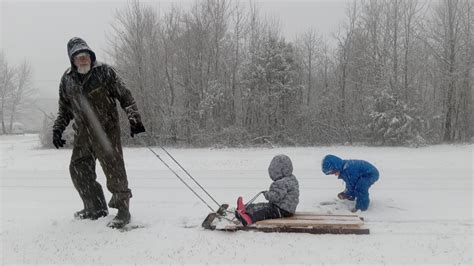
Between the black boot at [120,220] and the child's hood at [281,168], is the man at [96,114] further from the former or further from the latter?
the child's hood at [281,168]

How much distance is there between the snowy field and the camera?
461 centimetres

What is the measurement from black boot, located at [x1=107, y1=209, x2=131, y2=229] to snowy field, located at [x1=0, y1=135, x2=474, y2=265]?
11 centimetres

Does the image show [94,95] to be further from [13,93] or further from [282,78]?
[13,93]

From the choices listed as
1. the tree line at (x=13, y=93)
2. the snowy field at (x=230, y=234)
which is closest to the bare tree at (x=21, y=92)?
the tree line at (x=13, y=93)

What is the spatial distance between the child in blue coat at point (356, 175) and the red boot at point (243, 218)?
1933 millimetres

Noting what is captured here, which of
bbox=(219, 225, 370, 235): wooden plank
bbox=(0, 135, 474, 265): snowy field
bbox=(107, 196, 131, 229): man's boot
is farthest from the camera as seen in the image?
bbox=(107, 196, 131, 229): man's boot

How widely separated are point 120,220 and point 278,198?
2.20m

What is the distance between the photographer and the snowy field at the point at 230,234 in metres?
4.61

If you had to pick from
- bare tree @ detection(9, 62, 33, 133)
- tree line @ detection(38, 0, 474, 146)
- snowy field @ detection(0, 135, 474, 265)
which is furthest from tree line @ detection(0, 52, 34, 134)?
snowy field @ detection(0, 135, 474, 265)

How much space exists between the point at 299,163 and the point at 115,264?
27.8ft

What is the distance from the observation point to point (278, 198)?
18.6ft

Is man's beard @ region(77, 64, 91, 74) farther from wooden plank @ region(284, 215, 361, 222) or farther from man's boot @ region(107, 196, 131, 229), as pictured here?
wooden plank @ region(284, 215, 361, 222)

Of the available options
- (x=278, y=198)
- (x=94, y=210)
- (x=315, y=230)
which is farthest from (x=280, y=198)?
(x=94, y=210)

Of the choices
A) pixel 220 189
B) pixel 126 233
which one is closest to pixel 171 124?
pixel 220 189
